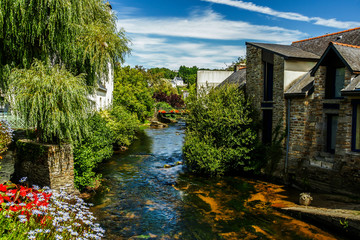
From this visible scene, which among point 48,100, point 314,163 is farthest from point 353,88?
point 48,100

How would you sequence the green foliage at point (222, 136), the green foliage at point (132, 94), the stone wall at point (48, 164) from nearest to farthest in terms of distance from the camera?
the stone wall at point (48, 164)
the green foliage at point (222, 136)
the green foliage at point (132, 94)

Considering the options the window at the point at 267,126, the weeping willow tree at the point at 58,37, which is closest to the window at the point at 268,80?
the window at the point at 267,126

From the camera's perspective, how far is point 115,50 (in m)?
12.5

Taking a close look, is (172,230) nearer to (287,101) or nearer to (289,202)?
(289,202)

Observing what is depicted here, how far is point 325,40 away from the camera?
49.5ft

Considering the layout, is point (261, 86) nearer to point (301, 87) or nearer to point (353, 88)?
point (301, 87)

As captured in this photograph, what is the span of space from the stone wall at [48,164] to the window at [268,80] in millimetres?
10593

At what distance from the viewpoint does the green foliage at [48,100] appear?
8.72 meters

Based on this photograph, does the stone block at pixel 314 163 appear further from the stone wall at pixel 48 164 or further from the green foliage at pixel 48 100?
the stone wall at pixel 48 164

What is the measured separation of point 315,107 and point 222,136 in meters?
5.04

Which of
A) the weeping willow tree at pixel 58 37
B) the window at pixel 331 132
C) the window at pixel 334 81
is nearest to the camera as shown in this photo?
the weeping willow tree at pixel 58 37

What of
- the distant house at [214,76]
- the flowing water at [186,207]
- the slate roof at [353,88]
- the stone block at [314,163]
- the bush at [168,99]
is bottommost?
the flowing water at [186,207]

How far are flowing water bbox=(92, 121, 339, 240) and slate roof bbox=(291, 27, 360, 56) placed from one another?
8.11 meters

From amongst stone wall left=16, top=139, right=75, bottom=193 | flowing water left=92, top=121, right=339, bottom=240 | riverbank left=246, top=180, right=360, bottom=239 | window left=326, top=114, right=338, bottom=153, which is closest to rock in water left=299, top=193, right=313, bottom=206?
riverbank left=246, top=180, right=360, bottom=239
